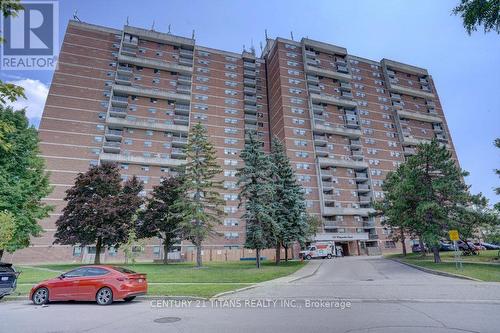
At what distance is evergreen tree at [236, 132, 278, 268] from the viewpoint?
2912 centimetres

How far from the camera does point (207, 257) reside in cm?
5288

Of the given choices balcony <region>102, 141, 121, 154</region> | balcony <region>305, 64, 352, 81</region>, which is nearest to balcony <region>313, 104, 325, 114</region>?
balcony <region>305, 64, 352, 81</region>

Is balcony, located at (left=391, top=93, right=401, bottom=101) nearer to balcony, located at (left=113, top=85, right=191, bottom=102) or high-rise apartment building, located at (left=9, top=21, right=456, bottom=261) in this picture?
high-rise apartment building, located at (left=9, top=21, right=456, bottom=261)

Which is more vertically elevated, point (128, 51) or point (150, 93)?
point (128, 51)

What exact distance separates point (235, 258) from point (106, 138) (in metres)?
34.0

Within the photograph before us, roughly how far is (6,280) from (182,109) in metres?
56.7

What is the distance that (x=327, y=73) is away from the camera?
2921 inches

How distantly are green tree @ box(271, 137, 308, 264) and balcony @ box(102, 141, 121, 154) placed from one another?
35460 millimetres

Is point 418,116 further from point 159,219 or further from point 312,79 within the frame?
point 159,219

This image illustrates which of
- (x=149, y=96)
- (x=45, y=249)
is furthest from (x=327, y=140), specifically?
(x=45, y=249)

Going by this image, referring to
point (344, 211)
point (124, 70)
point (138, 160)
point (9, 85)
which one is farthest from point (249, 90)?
point (9, 85)

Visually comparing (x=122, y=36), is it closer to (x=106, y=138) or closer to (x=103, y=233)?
(x=106, y=138)

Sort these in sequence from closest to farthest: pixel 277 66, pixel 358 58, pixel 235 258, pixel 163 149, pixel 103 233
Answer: pixel 103 233 < pixel 235 258 < pixel 163 149 < pixel 277 66 < pixel 358 58

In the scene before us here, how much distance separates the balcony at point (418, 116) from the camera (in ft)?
254
